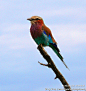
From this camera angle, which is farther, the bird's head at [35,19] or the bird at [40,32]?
the bird's head at [35,19]

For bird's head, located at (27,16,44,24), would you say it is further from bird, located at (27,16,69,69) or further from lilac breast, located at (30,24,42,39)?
lilac breast, located at (30,24,42,39)

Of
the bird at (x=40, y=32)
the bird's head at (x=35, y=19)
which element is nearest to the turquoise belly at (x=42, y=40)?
the bird at (x=40, y=32)

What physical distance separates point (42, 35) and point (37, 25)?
1.79 feet

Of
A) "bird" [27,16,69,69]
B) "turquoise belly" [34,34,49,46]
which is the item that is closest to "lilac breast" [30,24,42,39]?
"bird" [27,16,69,69]

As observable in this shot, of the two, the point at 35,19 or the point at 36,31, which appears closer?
the point at 36,31

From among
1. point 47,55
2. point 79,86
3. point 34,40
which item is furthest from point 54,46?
point 79,86

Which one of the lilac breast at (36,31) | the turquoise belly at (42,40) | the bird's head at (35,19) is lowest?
the turquoise belly at (42,40)

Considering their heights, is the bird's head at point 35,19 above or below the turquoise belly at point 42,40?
above

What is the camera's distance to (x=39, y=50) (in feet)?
30.0

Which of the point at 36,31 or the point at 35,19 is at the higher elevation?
the point at 35,19

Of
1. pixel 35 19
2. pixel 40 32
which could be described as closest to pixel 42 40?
pixel 40 32

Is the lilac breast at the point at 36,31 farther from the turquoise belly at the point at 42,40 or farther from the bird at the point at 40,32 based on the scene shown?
the turquoise belly at the point at 42,40

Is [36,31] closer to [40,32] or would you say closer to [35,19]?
[40,32]

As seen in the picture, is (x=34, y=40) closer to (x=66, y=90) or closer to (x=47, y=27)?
(x=47, y=27)
